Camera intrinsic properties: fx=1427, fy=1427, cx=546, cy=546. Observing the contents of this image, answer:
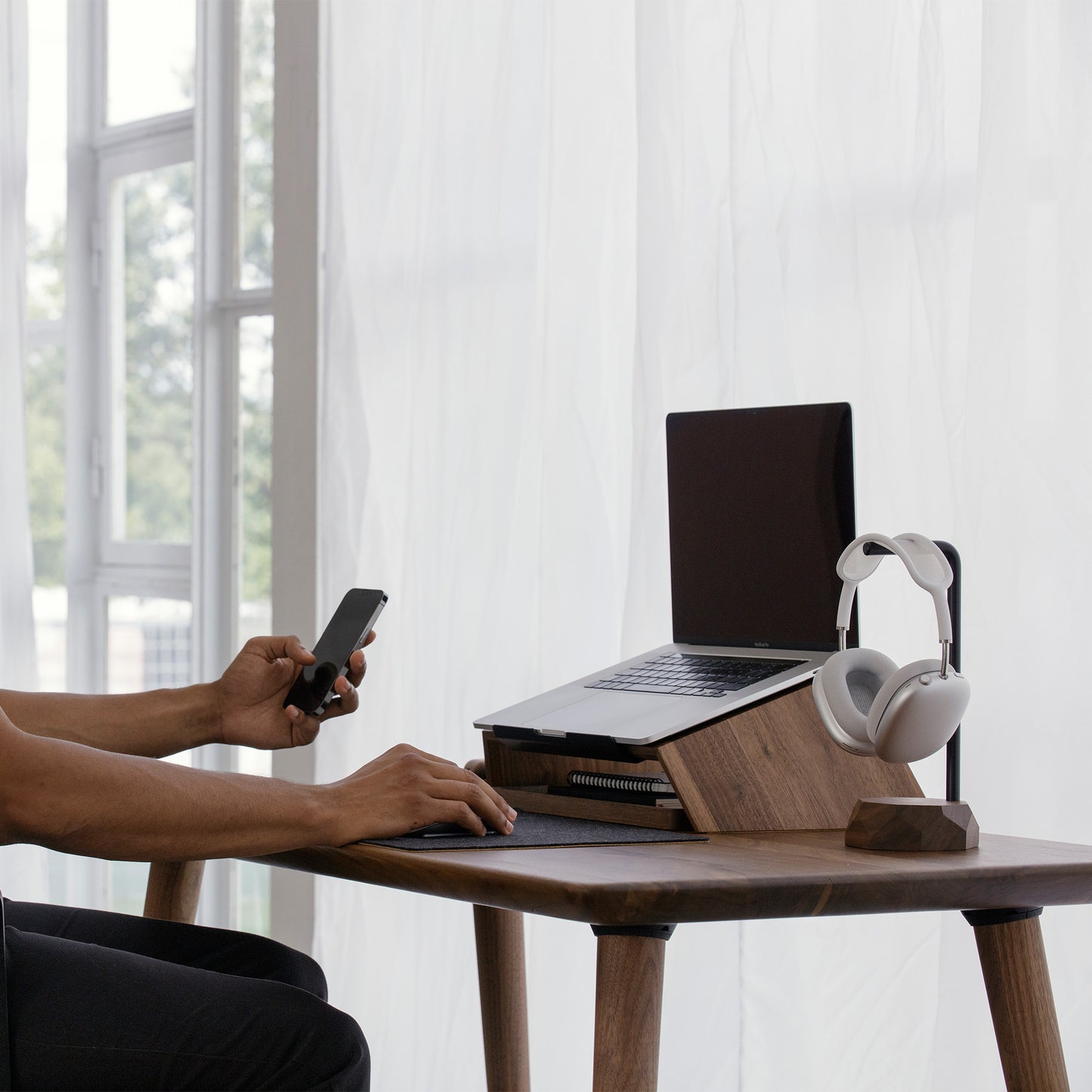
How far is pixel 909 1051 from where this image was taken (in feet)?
5.56

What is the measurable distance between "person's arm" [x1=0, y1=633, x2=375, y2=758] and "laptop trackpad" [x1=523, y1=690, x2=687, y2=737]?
34cm

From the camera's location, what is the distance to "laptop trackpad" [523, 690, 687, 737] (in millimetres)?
1245

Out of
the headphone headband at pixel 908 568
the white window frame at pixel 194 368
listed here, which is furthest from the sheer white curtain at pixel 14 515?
the headphone headband at pixel 908 568

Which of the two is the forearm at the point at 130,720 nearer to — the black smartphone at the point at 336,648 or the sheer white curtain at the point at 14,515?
the black smartphone at the point at 336,648

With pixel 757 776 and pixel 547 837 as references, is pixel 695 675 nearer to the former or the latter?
pixel 757 776

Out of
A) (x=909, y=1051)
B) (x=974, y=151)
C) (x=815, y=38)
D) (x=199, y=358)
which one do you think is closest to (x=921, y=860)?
(x=909, y=1051)

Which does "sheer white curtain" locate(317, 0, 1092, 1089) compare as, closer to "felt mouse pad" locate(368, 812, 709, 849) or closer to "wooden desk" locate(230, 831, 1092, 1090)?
"wooden desk" locate(230, 831, 1092, 1090)

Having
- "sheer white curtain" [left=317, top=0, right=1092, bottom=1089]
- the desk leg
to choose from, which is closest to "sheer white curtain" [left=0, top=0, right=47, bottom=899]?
"sheer white curtain" [left=317, top=0, right=1092, bottom=1089]

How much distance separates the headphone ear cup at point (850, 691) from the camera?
1.18 m

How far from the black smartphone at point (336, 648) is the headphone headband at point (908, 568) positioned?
47cm

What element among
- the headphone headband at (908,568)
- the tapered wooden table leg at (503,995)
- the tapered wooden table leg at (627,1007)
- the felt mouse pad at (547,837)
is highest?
the headphone headband at (908,568)

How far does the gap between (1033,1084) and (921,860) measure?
21 centimetres

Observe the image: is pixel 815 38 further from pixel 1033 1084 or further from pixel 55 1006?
pixel 55 1006

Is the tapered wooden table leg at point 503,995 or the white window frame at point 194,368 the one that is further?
the white window frame at point 194,368
